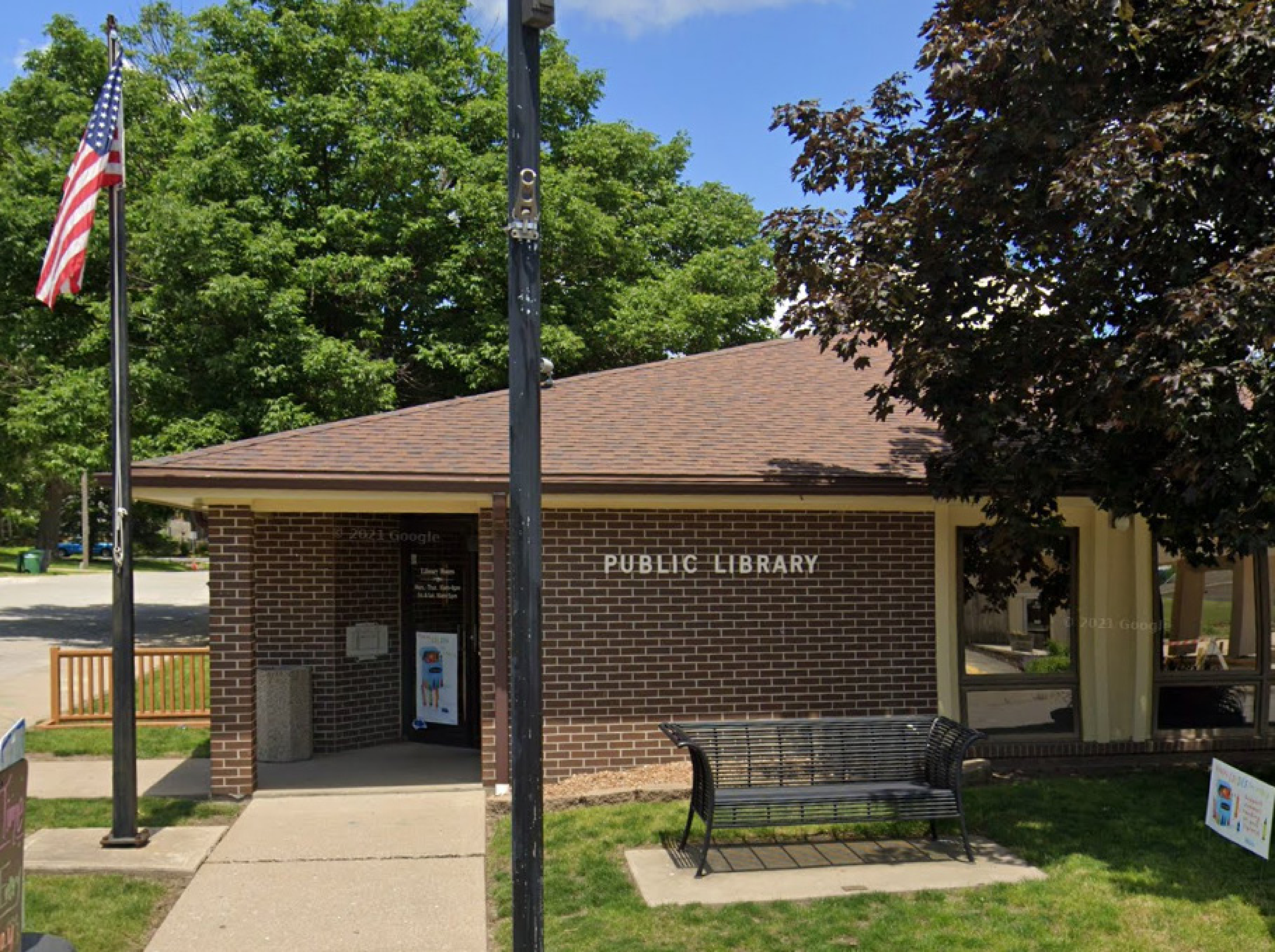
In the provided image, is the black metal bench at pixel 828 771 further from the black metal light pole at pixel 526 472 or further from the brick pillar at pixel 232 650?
the brick pillar at pixel 232 650

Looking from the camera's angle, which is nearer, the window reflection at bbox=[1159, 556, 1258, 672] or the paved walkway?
the paved walkway

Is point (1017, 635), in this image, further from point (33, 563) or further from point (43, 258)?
point (33, 563)

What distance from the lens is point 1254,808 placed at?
6988 mm

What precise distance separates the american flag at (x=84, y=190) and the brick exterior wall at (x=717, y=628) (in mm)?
3603

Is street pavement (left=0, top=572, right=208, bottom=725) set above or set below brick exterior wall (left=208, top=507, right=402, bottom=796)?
below

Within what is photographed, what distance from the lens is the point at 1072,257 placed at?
7504 millimetres

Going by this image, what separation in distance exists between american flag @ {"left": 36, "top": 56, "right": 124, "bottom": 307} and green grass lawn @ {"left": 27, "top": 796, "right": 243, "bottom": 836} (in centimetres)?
381

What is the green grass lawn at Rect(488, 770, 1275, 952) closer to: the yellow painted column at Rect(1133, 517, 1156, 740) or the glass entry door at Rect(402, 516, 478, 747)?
the yellow painted column at Rect(1133, 517, 1156, 740)

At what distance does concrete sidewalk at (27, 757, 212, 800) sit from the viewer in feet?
31.4

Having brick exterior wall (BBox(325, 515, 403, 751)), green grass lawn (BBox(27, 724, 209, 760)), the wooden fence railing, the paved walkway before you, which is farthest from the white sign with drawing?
the wooden fence railing

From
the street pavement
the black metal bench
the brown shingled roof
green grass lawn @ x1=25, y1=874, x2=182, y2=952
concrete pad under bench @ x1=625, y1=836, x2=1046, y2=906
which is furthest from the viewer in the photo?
the street pavement

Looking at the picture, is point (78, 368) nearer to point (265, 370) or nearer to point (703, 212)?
point (265, 370)

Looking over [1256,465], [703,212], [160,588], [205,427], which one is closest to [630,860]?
[1256,465]

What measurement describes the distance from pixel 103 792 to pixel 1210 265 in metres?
9.41
